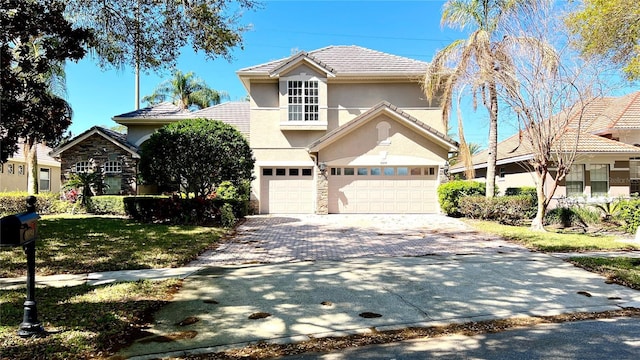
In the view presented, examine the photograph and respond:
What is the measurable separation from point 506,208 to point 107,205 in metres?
17.0

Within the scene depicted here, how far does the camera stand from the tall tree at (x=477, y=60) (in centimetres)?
1301

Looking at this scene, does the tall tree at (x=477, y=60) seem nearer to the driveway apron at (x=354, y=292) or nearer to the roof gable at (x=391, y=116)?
the roof gable at (x=391, y=116)

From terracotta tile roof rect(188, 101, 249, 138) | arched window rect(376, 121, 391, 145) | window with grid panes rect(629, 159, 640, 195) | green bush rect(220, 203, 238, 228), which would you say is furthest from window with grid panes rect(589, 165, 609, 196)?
terracotta tile roof rect(188, 101, 249, 138)

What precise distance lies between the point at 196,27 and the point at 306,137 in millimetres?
9426

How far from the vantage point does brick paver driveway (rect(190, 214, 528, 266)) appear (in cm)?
858

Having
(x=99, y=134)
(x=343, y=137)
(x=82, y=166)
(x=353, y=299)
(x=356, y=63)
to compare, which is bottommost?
(x=353, y=299)

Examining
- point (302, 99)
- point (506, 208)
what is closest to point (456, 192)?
point (506, 208)

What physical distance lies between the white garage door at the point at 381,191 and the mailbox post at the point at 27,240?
14.3 meters

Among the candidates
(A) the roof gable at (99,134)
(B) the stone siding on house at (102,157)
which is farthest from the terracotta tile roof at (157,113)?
(B) the stone siding on house at (102,157)

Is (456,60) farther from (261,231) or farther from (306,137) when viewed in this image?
(261,231)

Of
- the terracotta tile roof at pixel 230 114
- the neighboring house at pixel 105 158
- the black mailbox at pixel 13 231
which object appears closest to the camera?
the black mailbox at pixel 13 231

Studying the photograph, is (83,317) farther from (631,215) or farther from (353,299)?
(631,215)

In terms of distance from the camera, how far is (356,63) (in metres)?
20.1

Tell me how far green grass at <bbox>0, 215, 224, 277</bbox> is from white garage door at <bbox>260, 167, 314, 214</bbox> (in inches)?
242
